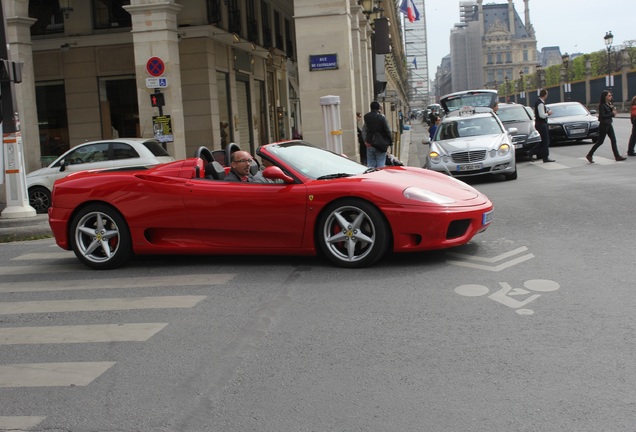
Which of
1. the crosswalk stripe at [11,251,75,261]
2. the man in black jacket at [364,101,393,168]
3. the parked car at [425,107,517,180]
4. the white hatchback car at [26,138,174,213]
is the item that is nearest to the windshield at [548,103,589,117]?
the parked car at [425,107,517,180]

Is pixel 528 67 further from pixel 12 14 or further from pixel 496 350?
pixel 496 350

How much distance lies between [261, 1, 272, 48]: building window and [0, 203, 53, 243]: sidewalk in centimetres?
2073

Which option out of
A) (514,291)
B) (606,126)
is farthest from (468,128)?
(514,291)

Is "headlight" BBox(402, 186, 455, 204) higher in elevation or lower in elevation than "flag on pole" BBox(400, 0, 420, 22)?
lower

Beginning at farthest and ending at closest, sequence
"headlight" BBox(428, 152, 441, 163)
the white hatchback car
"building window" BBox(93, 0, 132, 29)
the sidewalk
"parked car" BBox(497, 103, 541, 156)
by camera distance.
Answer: "building window" BBox(93, 0, 132, 29) < "parked car" BBox(497, 103, 541, 156) < "headlight" BBox(428, 152, 441, 163) < the white hatchback car < the sidewalk

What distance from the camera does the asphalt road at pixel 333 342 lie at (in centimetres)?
382

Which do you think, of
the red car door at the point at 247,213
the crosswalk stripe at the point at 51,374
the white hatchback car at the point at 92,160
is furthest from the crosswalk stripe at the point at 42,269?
the white hatchback car at the point at 92,160

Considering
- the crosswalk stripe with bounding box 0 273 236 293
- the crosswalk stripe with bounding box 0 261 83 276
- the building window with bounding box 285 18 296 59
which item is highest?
the building window with bounding box 285 18 296 59

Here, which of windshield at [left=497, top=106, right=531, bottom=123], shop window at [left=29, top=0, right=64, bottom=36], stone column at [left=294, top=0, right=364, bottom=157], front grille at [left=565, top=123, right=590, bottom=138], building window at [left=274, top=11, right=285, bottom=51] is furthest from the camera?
building window at [left=274, top=11, right=285, bottom=51]

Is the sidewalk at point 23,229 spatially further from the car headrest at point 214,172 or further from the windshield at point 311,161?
the windshield at point 311,161

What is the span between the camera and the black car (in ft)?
85.8

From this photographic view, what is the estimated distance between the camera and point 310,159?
26.6ft

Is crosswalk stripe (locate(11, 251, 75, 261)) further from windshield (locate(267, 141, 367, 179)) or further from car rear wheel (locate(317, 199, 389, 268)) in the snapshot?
car rear wheel (locate(317, 199, 389, 268))

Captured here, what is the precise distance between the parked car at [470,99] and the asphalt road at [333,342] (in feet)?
95.8
